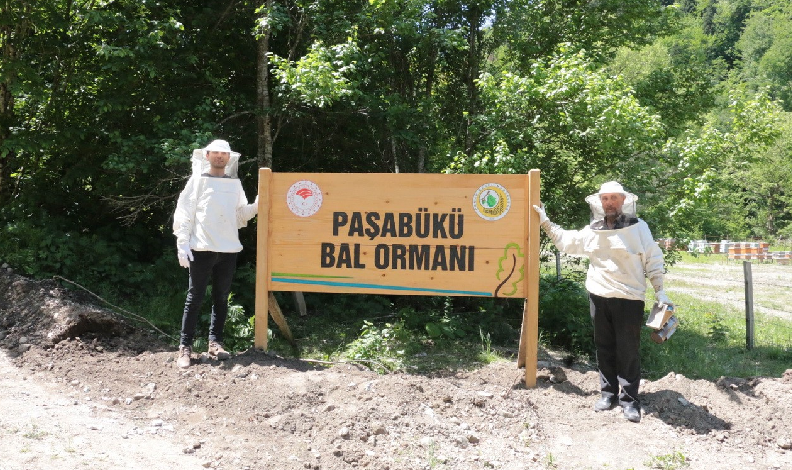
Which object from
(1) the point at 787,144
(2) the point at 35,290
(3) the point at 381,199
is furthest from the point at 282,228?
(1) the point at 787,144

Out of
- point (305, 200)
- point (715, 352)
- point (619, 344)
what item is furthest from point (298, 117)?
point (715, 352)

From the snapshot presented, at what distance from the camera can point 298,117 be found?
873cm

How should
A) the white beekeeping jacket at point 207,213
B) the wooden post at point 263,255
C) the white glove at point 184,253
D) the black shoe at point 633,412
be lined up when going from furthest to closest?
the wooden post at point 263,255 < the white beekeeping jacket at point 207,213 < the white glove at point 184,253 < the black shoe at point 633,412

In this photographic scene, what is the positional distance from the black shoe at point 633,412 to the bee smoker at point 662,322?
1.71 ft

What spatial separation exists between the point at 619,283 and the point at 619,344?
1.61 ft

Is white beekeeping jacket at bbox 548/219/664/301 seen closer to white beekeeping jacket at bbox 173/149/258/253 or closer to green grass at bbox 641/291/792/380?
green grass at bbox 641/291/792/380

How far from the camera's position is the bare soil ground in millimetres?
3975

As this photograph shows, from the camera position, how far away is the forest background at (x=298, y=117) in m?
7.44

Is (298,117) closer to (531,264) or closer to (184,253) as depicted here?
(184,253)

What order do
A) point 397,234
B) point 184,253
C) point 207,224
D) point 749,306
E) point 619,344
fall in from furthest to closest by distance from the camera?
point 749,306 < point 397,234 < point 207,224 < point 184,253 < point 619,344

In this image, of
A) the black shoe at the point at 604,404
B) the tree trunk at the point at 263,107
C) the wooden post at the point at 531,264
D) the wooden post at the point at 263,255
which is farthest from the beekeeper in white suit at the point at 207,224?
the black shoe at the point at 604,404

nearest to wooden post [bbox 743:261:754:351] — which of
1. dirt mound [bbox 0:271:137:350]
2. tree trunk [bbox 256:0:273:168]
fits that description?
tree trunk [bbox 256:0:273:168]

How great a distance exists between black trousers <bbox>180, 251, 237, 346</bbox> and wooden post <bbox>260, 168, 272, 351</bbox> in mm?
273

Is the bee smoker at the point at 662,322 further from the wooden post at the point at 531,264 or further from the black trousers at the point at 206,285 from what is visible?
the black trousers at the point at 206,285
